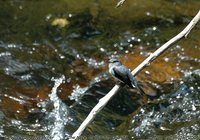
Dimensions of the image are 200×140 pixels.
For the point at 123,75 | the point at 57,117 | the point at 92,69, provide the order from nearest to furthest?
the point at 123,75
the point at 57,117
the point at 92,69

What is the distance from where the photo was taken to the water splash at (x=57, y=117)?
620 cm

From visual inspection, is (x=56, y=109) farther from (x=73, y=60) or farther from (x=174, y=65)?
(x=174, y=65)

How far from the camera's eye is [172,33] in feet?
29.1

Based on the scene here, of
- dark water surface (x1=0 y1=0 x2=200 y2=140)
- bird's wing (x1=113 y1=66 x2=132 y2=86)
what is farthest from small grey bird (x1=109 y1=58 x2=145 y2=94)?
dark water surface (x1=0 y1=0 x2=200 y2=140)

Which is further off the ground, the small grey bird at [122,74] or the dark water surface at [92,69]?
the dark water surface at [92,69]

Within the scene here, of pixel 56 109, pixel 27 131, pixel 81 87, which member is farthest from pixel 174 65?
pixel 27 131

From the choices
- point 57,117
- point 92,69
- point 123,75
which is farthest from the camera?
point 92,69

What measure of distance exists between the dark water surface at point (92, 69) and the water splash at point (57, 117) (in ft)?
0.04

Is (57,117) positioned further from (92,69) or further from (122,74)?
(122,74)

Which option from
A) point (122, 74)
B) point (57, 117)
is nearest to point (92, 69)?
point (57, 117)

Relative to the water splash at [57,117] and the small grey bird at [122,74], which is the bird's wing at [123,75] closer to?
the small grey bird at [122,74]

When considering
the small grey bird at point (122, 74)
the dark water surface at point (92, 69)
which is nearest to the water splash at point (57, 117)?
the dark water surface at point (92, 69)

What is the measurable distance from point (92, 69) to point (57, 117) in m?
1.59

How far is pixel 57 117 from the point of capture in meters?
6.54
